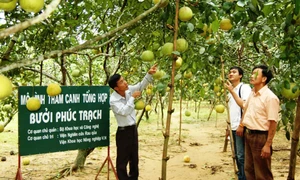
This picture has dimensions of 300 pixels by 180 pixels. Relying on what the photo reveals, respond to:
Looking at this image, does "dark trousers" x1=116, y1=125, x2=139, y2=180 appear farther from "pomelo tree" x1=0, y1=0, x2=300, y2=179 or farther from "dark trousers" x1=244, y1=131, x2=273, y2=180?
"dark trousers" x1=244, y1=131, x2=273, y2=180

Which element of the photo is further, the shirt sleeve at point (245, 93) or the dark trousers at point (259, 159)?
the shirt sleeve at point (245, 93)

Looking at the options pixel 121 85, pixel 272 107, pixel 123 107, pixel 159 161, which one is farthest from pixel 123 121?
pixel 159 161

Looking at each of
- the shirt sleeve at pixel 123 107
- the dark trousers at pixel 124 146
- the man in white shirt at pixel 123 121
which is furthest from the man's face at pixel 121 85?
the dark trousers at pixel 124 146

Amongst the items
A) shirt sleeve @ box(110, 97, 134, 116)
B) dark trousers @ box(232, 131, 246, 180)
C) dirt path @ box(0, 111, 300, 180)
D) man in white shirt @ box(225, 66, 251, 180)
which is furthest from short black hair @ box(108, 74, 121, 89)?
dirt path @ box(0, 111, 300, 180)

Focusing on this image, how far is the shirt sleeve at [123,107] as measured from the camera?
3988mm

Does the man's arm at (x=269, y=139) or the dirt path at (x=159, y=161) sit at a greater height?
the man's arm at (x=269, y=139)

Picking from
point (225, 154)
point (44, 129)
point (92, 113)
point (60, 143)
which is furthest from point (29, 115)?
point (225, 154)

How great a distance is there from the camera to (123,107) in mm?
4051

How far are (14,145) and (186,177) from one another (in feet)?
16.5

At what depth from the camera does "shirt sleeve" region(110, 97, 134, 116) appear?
157 inches

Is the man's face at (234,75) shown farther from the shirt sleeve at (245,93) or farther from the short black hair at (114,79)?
the short black hair at (114,79)

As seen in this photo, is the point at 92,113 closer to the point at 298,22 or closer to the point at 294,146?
the point at 294,146

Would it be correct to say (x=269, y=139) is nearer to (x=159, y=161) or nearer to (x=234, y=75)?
(x=234, y=75)

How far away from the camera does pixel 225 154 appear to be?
7348 millimetres
